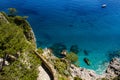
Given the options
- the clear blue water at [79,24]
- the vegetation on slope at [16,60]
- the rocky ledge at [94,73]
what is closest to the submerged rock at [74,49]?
the clear blue water at [79,24]

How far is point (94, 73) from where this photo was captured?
65562mm

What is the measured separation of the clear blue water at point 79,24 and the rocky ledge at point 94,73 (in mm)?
3083

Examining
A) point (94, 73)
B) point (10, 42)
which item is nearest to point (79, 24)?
point (94, 73)

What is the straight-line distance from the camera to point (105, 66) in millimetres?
71375

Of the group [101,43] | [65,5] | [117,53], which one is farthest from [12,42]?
[65,5]

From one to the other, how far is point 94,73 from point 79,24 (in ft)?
164

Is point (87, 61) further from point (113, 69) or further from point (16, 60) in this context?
point (16, 60)

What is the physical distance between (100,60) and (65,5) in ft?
250

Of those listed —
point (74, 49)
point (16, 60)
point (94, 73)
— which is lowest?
point (94, 73)

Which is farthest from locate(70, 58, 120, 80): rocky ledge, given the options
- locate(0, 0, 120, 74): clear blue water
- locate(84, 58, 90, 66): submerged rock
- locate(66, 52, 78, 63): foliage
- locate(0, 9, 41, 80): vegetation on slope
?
locate(0, 9, 41, 80): vegetation on slope

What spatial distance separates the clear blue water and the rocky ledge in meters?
3.08

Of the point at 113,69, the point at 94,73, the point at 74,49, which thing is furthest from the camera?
the point at 74,49

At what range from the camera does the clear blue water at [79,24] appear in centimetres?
8331

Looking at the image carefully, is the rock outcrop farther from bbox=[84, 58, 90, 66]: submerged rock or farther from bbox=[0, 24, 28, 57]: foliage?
bbox=[0, 24, 28, 57]: foliage
